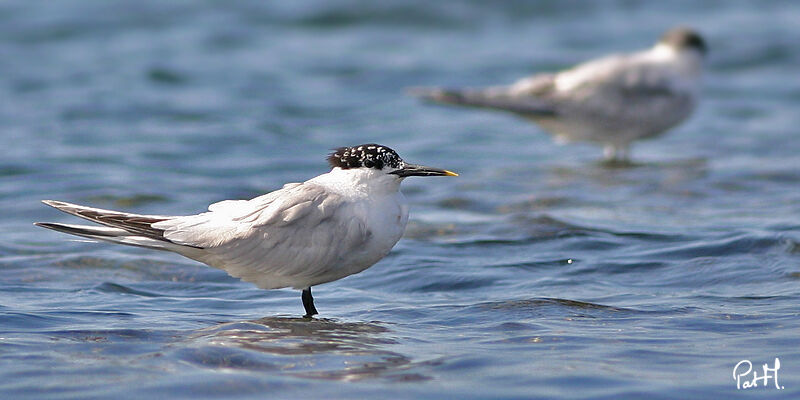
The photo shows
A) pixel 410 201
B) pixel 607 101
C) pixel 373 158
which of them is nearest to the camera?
pixel 373 158

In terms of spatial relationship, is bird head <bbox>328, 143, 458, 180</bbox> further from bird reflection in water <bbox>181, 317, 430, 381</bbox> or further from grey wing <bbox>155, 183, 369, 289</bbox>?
bird reflection in water <bbox>181, 317, 430, 381</bbox>

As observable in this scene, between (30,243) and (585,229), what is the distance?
3.57m

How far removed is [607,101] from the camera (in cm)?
1095

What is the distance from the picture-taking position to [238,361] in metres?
4.74

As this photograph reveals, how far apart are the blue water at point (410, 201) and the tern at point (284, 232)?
0.29 meters

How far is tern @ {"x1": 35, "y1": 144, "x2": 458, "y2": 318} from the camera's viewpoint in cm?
555

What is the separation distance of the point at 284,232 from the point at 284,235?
0.05ft

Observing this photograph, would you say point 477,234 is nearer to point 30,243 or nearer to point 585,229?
point 585,229

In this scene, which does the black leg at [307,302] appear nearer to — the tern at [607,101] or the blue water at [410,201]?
the blue water at [410,201]
